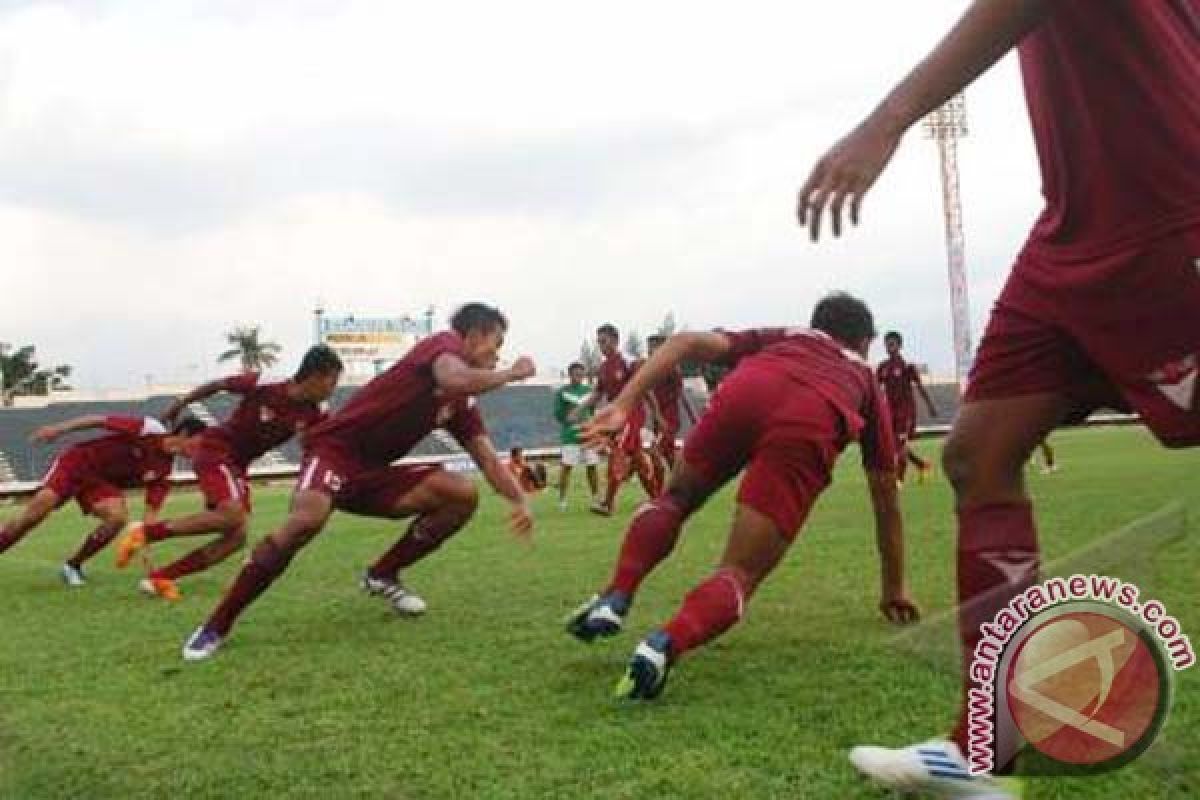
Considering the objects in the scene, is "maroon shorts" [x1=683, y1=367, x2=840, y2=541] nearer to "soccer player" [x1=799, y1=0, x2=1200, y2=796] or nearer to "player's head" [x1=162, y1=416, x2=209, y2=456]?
"soccer player" [x1=799, y1=0, x2=1200, y2=796]

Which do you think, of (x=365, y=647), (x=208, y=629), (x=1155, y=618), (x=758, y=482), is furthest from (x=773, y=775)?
(x=208, y=629)

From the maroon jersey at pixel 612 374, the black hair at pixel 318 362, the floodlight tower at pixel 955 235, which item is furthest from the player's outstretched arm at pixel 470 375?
the floodlight tower at pixel 955 235

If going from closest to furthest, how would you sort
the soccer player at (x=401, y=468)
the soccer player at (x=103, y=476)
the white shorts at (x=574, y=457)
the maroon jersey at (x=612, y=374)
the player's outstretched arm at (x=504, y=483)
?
the soccer player at (x=401, y=468) → the player's outstretched arm at (x=504, y=483) → the soccer player at (x=103, y=476) → the maroon jersey at (x=612, y=374) → the white shorts at (x=574, y=457)

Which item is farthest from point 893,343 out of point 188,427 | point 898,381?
point 188,427

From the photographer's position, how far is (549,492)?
75.7 ft

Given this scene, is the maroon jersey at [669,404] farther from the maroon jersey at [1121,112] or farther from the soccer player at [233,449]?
the maroon jersey at [1121,112]

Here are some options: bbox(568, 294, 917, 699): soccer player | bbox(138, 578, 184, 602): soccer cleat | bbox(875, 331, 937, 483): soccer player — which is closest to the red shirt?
bbox(568, 294, 917, 699): soccer player

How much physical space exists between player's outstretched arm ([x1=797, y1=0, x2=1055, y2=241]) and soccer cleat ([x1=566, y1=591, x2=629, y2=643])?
2.67m

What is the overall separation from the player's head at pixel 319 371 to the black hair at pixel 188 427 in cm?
208

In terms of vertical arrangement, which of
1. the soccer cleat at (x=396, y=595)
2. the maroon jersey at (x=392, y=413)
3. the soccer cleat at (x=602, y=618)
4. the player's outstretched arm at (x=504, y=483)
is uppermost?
the maroon jersey at (x=392, y=413)

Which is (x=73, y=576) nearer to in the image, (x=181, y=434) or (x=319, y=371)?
(x=181, y=434)

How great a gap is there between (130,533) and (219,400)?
4559cm

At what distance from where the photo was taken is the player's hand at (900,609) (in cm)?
557

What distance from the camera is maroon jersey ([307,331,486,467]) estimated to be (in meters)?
6.80
